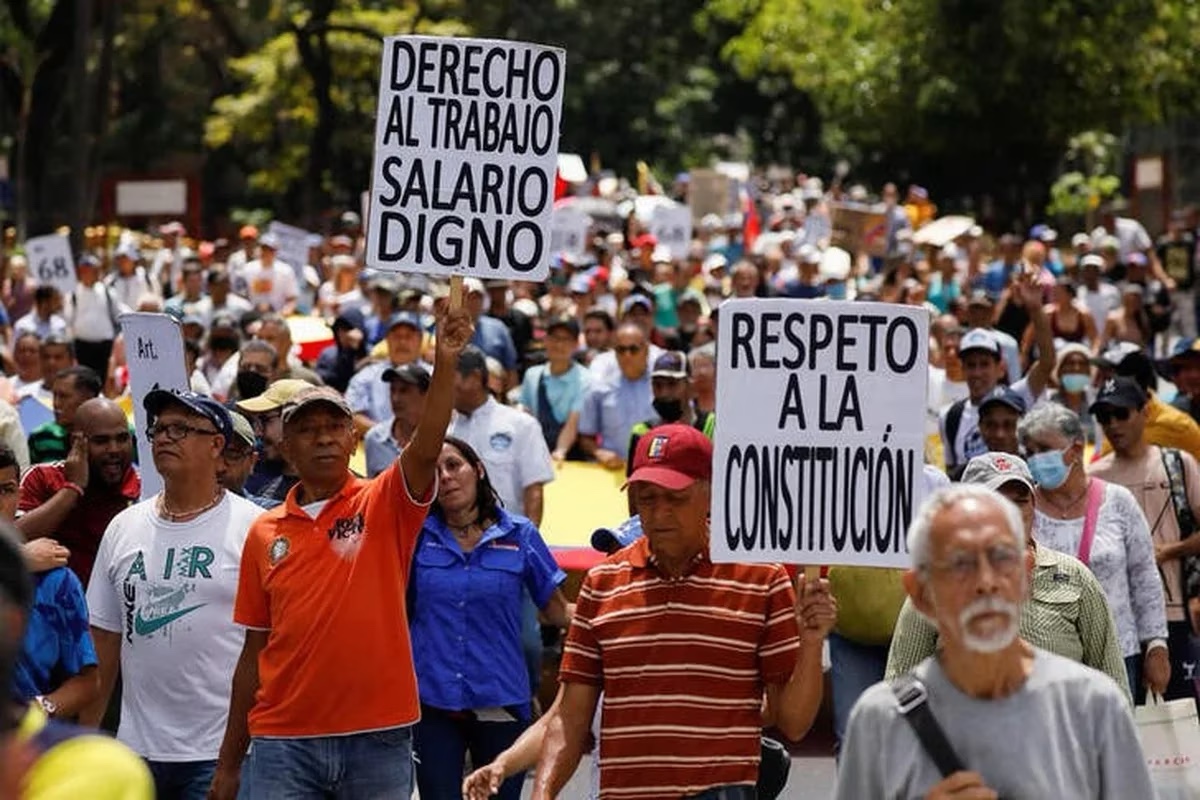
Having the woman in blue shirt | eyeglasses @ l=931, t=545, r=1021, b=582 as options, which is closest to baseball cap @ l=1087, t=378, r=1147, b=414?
the woman in blue shirt

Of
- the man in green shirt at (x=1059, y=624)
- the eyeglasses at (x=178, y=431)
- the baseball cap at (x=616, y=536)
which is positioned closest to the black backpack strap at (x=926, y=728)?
the man in green shirt at (x=1059, y=624)

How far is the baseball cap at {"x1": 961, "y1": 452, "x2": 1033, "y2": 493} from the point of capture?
7609 millimetres

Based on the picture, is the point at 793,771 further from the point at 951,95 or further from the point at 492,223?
the point at 951,95

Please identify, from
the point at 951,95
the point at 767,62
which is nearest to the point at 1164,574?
the point at 951,95

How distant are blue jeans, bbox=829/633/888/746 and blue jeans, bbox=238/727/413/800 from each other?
237 cm

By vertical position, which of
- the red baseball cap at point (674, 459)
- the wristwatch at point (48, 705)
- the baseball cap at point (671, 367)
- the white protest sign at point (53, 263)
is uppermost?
the white protest sign at point (53, 263)

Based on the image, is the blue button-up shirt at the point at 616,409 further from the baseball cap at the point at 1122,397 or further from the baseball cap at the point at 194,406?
the baseball cap at the point at 194,406

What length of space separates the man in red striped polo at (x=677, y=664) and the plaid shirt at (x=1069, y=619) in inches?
18.2

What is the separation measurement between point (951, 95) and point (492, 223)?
3503cm

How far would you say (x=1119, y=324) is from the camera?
2119 centimetres

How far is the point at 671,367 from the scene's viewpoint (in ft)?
40.6

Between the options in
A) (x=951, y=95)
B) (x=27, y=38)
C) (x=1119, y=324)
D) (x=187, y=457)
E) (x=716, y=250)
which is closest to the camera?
(x=187, y=457)

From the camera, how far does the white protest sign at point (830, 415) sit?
6.56m

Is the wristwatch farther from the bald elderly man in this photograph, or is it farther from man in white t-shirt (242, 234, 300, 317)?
man in white t-shirt (242, 234, 300, 317)
